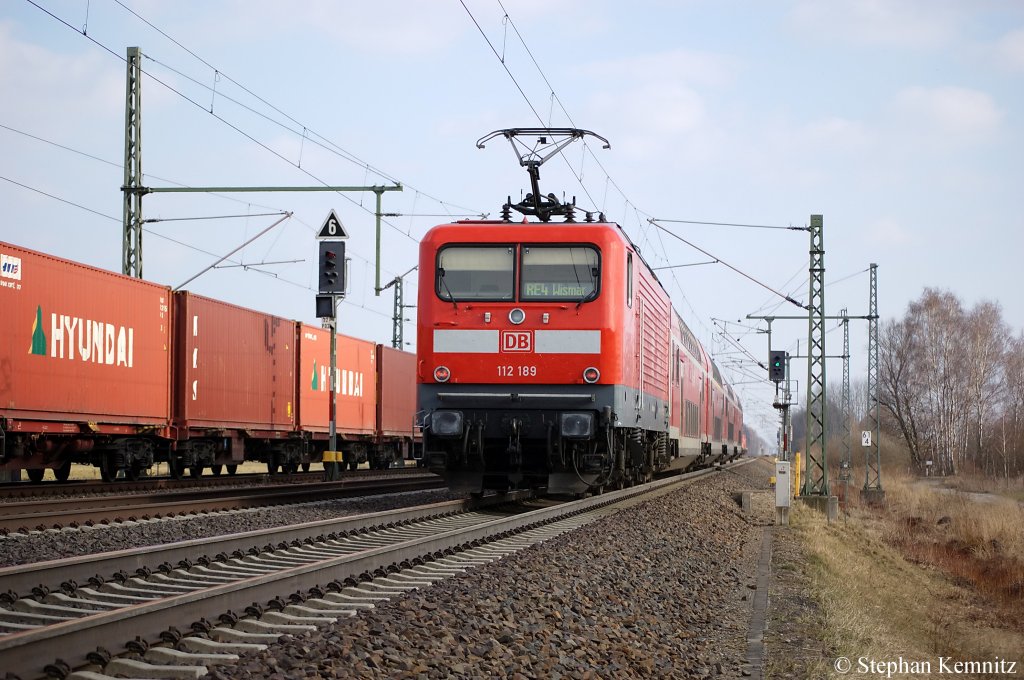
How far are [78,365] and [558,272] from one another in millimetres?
7592

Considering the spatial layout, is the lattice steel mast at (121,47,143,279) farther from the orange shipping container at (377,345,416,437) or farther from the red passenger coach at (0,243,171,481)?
the orange shipping container at (377,345,416,437)

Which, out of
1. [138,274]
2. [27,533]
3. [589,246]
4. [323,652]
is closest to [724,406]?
[138,274]

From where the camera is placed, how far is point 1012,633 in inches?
423

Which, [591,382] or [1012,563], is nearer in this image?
[591,382]

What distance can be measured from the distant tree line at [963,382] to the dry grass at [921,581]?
26732 millimetres

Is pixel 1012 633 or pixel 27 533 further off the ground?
pixel 27 533

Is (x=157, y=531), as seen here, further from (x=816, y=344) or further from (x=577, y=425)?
(x=816, y=344)

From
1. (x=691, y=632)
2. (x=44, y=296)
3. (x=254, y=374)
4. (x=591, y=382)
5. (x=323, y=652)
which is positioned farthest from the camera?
(x=254, y=374)

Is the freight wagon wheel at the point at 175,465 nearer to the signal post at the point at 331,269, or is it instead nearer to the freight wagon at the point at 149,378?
the freight wagon at the point at 149,378

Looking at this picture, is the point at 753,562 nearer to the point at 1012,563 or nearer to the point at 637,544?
the point at 637,544

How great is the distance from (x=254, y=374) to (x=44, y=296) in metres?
6.86

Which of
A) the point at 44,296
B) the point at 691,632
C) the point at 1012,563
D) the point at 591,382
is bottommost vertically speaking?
the point at 1012,563

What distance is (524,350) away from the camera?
1263cm

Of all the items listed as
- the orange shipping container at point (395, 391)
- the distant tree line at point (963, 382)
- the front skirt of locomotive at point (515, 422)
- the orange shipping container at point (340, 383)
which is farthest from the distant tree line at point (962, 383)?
the front skirt of locomotive at point (515, 422)
